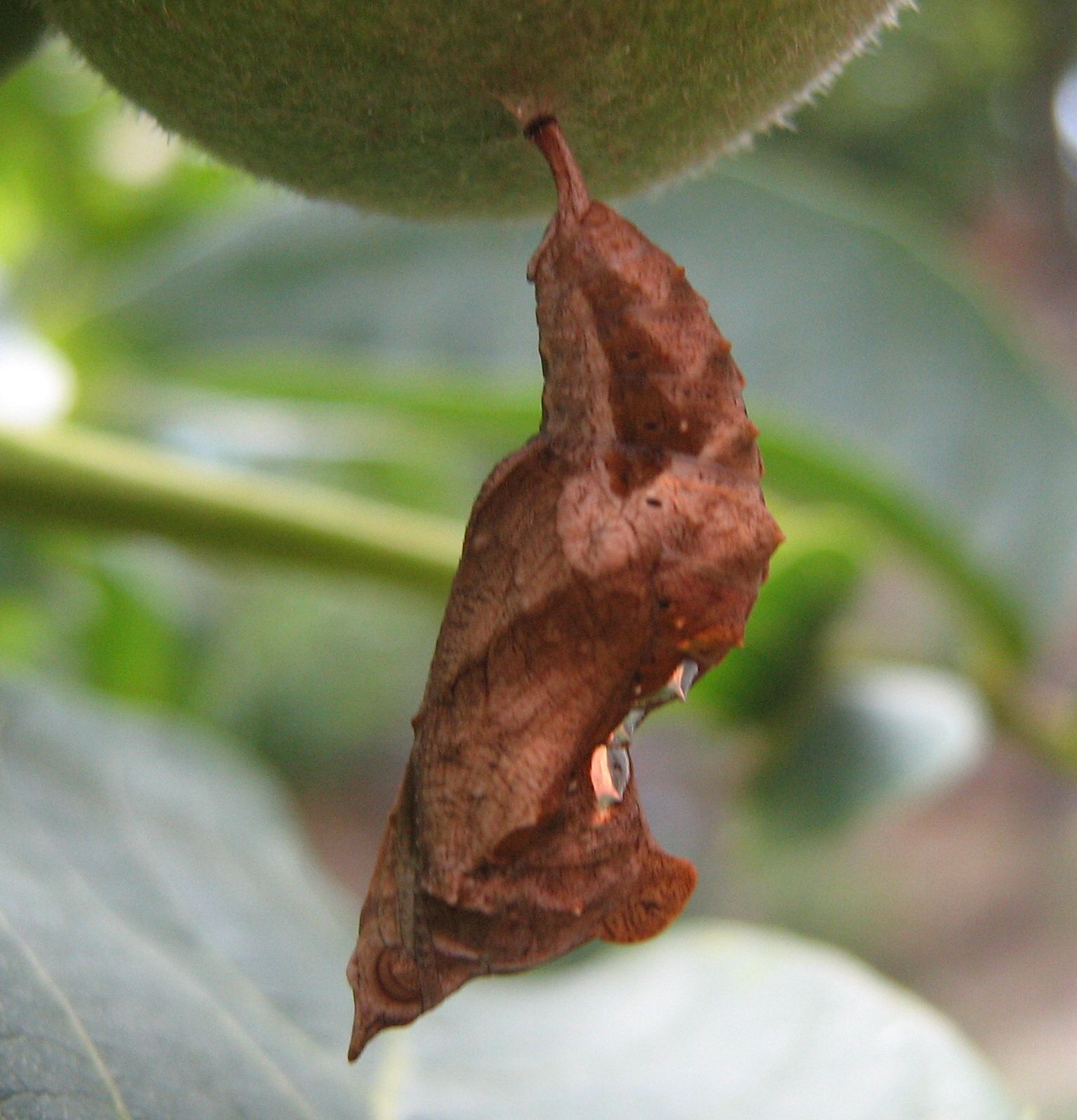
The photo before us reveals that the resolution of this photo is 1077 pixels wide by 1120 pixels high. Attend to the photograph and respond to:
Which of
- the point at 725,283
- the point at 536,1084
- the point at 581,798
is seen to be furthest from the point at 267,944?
the point at 725,283

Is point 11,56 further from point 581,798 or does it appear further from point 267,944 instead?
point 267,944

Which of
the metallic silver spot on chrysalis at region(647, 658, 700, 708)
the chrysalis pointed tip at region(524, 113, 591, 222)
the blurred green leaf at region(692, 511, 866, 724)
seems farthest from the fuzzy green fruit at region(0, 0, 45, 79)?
the blurred green leaf at region(692, 511, 866, 724)

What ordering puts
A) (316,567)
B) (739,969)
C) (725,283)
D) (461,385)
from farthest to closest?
(725,283)
(461,385)
(316,567)
(739,969)

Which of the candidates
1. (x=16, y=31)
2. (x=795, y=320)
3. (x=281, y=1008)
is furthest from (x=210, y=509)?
(x=795, y=320)

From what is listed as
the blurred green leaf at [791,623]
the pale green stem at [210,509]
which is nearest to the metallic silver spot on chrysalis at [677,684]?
the pale green stem at [210,509]

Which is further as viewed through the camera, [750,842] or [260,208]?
[260,208]

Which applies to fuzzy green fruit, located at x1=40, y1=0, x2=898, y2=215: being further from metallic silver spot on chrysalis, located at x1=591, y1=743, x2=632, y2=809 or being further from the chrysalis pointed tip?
metallic silver spot on chrysalis, located at x1=591, y1=743, x2=632, y2=809

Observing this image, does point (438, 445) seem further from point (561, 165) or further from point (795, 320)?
point (561, 165)
